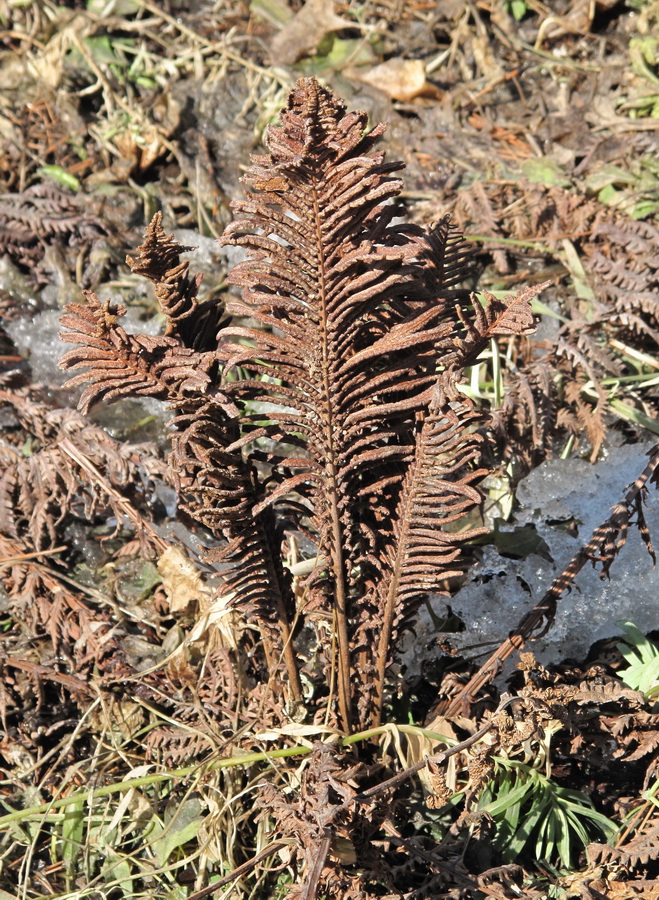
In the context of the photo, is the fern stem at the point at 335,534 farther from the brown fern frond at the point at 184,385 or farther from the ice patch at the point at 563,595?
the ice patch at the point at 563,595

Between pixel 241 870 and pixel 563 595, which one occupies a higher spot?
pixel 563 595

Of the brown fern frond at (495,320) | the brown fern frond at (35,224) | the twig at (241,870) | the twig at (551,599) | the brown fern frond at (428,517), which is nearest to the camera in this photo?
the brown fern frond at (495,320)

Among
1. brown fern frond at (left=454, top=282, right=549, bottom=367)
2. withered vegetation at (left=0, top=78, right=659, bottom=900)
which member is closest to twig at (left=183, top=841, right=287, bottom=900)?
withered vegetation at (left=0, top=78, right=659, bottom=900)

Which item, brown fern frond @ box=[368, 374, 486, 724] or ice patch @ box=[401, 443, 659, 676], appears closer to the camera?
brown fern frond @ box=[368, 374, 486, 724]

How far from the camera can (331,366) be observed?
159 centimetres

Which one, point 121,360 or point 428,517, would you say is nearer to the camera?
point 121,360

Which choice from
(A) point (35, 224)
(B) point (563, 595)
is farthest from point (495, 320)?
(A) point (35, 224)

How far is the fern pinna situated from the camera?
1458mm

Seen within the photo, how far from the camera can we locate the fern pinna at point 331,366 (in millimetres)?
1458

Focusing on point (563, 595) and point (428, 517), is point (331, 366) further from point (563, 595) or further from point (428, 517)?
point (563, 595)

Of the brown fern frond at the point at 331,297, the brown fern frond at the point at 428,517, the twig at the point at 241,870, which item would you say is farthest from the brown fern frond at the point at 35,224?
the twig at the point at 241,870

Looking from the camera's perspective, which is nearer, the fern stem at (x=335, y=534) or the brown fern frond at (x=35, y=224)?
the fern stem at (x=335, y=534)

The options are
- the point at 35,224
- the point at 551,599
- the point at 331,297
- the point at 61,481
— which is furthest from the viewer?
the point at 35,224

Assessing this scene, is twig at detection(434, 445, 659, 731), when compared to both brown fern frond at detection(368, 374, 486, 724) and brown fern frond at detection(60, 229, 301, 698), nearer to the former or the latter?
brown fern frond at detection(368, 374, 486, 724)
